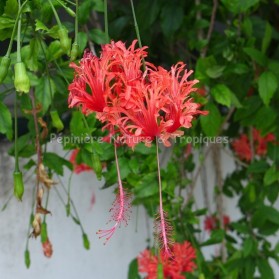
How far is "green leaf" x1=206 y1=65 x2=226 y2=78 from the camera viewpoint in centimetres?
133

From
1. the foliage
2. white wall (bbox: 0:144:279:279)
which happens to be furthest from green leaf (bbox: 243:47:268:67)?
white wall (bbox: 0:144:279:279)

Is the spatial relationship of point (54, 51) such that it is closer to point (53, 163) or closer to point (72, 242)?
point (53, 163)

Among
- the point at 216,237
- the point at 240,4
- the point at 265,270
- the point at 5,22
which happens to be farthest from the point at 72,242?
the point at 5,22

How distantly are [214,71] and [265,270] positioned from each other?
61cm

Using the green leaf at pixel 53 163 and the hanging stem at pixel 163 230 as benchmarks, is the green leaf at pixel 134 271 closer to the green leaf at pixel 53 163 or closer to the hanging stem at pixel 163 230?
the green leaf at pixel 53 163

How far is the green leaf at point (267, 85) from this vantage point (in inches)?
50.5

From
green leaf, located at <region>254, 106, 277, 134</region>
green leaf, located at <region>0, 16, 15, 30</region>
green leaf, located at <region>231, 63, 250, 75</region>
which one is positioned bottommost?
green leaf, located at <region>254, 106, 277, 134</region>

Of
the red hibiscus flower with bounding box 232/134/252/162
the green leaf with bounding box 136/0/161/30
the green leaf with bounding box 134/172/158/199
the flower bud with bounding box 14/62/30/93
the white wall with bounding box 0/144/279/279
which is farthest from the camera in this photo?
the red hibiscus flower with bounding box 232/134/252/162

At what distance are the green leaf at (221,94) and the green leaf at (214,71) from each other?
0.10 feet

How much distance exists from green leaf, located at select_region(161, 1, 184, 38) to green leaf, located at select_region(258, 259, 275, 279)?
681 millimetres

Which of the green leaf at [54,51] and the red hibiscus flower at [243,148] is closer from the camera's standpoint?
the green leaf at [54,51]

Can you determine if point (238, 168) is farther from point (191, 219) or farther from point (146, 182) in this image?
point (146, 182)

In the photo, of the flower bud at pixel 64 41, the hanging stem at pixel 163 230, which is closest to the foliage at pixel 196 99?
the flower bud at pixel 64 41

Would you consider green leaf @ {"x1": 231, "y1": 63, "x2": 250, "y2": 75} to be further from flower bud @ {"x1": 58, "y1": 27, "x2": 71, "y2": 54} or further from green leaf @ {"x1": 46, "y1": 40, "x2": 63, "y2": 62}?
flower bud @ {"x1": 58, "y1": 27, "x2": 71, "y2": 54}
